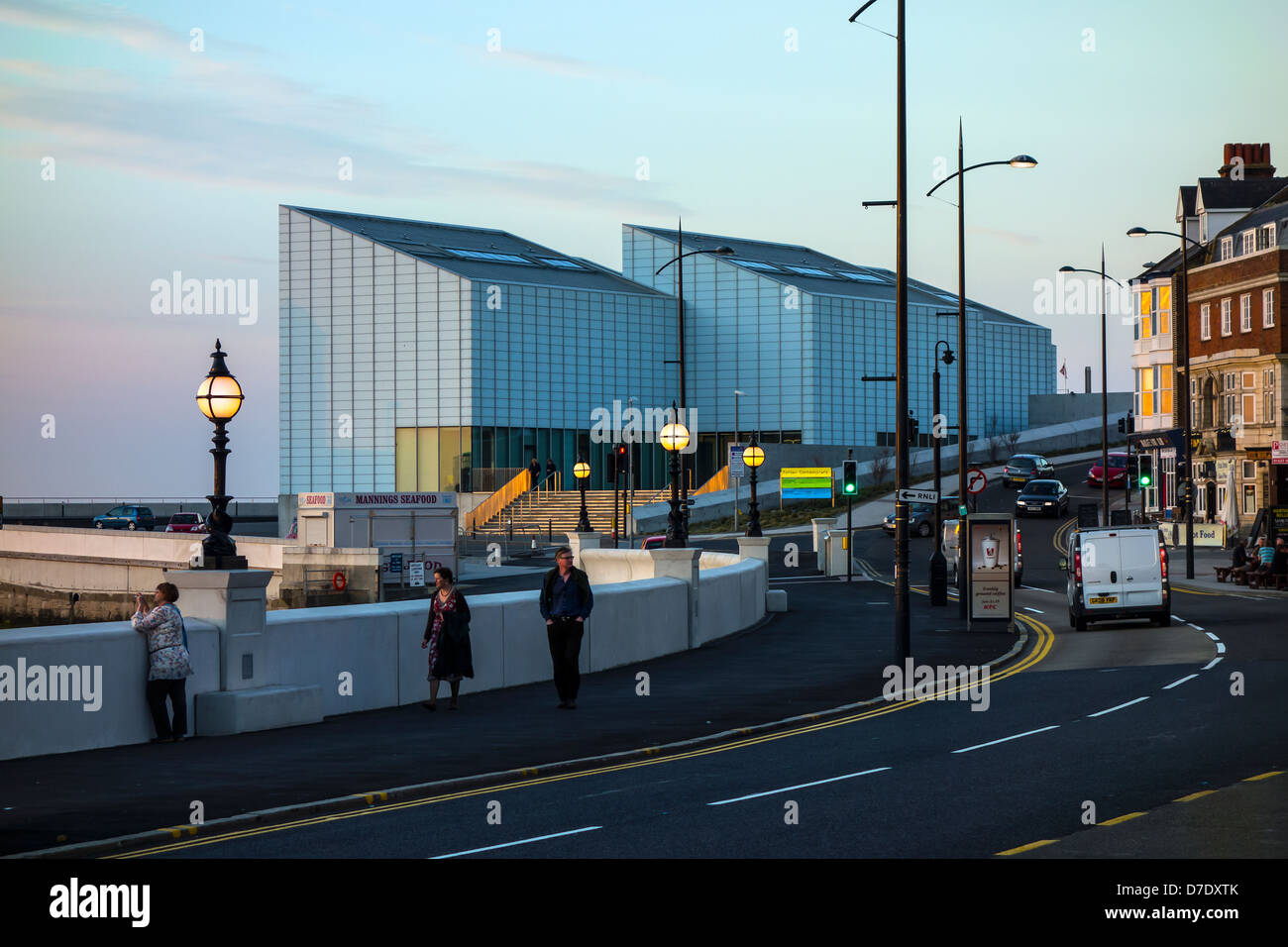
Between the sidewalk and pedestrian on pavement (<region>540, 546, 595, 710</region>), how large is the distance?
34 centimetres

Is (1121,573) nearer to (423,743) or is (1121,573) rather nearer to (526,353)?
(423,743)

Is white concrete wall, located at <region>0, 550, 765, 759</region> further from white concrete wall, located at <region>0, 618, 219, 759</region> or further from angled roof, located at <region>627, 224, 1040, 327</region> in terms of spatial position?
angled roof, located at <region>627, 224, 1040, 327</region>

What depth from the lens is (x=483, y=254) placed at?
105 meters

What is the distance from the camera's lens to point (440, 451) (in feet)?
323

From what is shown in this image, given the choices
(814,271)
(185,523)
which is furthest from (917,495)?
(814,271)

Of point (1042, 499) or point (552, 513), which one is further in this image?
point (552, 513)

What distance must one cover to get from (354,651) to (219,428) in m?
3.17

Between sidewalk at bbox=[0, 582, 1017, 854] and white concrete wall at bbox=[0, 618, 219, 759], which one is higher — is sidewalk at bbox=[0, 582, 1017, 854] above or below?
below

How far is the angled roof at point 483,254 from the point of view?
100062mm

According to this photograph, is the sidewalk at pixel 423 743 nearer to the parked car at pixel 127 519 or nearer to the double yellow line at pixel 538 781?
the double yellow line at pixel 538 781

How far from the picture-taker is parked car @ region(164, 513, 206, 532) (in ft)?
302

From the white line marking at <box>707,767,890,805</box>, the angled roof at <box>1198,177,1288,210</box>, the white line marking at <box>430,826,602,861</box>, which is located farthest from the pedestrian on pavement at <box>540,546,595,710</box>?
the angled roof at <box>1198,177,1288,210</box>
